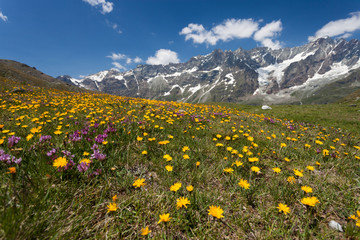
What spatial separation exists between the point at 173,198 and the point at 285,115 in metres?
24.0

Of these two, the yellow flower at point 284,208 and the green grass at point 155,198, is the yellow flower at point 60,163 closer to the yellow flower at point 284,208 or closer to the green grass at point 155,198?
the green grass at point 155,198

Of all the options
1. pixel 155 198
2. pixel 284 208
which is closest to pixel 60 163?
pixel 155 198

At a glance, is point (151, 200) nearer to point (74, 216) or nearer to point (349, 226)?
point (74, 216)

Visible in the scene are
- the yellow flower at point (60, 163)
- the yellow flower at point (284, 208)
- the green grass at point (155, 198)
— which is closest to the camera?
the green grass at point (155, 198)

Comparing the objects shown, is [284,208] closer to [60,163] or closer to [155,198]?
[155,198]

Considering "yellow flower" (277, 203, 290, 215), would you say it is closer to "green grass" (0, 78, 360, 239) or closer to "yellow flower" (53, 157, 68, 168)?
"green grass" (0, 78, 360, 239)

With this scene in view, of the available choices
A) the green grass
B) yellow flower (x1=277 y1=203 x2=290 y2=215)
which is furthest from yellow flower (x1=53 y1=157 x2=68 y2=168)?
yellow flower (x1=277 y1=203 x2=290 y2=215)

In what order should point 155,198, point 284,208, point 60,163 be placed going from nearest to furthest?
1. point 284,208
2. point 60,163
3. point 155,198

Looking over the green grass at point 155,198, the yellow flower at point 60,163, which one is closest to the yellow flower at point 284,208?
the green grass at point 155,198

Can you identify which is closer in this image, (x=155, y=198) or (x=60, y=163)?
(x=60, y=163)

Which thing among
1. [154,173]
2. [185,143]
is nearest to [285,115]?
[185,143]

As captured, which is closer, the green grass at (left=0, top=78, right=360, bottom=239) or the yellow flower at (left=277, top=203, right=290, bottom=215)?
the green grass at (left=0, top=78, right=360, bottom=239)

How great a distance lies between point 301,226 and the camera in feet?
7.52

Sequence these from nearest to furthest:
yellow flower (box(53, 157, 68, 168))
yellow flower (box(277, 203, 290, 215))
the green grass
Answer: the green grass, yellow flower (box(277, 203, 290, 215)), yellow flower (box(53, 157, 68, 168))
